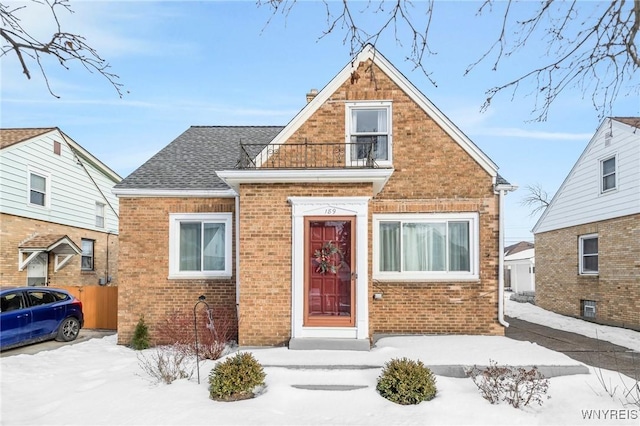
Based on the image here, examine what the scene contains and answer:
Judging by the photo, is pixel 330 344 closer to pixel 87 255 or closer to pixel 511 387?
pixel 511 387

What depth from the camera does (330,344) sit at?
8273mm

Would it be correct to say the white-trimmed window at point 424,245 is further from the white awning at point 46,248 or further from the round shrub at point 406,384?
the white awning at point 46,248

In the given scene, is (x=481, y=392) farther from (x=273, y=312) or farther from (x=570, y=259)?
(x=570, y=259)

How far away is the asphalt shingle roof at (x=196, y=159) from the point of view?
10.6 metres

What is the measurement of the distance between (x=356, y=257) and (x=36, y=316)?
7.95 m

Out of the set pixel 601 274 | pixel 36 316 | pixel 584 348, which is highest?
pixel 601 274

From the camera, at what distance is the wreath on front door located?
8.78 metres

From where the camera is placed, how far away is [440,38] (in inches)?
187

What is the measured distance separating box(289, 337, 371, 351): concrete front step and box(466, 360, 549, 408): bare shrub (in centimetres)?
232

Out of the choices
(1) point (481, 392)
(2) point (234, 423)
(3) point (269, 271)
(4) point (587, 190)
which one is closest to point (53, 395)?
(2) point (234, 423)

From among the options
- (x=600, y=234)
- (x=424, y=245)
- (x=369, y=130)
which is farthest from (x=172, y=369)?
(x=600, y=234)

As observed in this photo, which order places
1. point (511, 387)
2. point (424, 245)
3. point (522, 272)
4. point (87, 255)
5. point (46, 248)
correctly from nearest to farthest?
point (511, 387)
point (424, 245)
point (46, 248)
point (87, 255)
point (522, 272)

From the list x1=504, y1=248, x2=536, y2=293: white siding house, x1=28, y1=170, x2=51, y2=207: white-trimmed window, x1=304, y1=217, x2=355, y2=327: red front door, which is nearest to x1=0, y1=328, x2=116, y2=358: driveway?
x1=28, y1=170, x2=51, y2=207: white-trimmed window

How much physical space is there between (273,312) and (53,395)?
3848mm
